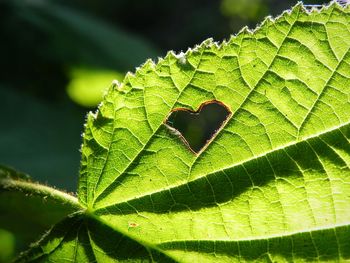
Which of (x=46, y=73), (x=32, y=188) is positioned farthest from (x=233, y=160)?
(x=46, y=73)

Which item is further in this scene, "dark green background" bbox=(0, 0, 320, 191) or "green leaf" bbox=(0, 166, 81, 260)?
"dark green background" bbox=(0, 0, 320, 191)

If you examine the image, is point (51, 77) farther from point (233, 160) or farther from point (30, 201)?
point (233, 160)

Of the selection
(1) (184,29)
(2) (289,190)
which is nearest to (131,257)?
(2) (289,190)

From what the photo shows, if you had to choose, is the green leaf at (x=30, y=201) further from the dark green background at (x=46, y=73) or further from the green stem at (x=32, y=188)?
the dark green background at (x=46, y=73)

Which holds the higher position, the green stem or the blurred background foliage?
the blurred background foliage

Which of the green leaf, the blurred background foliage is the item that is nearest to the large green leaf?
the green leaf

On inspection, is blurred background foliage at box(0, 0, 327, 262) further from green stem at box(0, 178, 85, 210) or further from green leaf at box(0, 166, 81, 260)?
green stem at box(0, 178, 85, 210)

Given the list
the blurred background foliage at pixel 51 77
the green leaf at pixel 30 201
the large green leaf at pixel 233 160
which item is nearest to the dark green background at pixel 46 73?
the blurred background foliage at pixel 51 77
